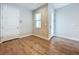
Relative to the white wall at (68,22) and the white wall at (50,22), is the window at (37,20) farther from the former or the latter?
the white wall at (68,22)

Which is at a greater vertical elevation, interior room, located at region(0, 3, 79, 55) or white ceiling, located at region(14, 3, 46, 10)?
white ceiling, located at region(14, 3, 46, 10)

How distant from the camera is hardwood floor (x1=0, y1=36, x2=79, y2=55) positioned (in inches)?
58.3

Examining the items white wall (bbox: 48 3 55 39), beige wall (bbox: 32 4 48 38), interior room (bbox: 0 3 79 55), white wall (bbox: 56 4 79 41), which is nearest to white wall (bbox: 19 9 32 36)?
interior room (bbox: 0 3 79 55)

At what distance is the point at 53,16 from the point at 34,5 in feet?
1.47

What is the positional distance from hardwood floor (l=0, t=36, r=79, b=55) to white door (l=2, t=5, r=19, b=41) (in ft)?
0.42

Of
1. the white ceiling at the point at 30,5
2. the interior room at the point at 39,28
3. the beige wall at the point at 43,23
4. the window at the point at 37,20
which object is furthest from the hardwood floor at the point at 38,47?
the white ceiling at the point at 30,5

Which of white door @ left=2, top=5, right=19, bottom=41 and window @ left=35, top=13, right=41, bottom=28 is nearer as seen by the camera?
white door @ left=2, top=5, right=19, bottom=41

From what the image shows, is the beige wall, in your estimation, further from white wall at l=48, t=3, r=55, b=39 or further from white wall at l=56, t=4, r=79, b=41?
white wall at l=56, t=4, r=79, b=41

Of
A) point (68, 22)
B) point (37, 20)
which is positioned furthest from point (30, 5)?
point (68, 22)

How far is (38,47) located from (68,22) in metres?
0.78

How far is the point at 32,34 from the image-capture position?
159cm
